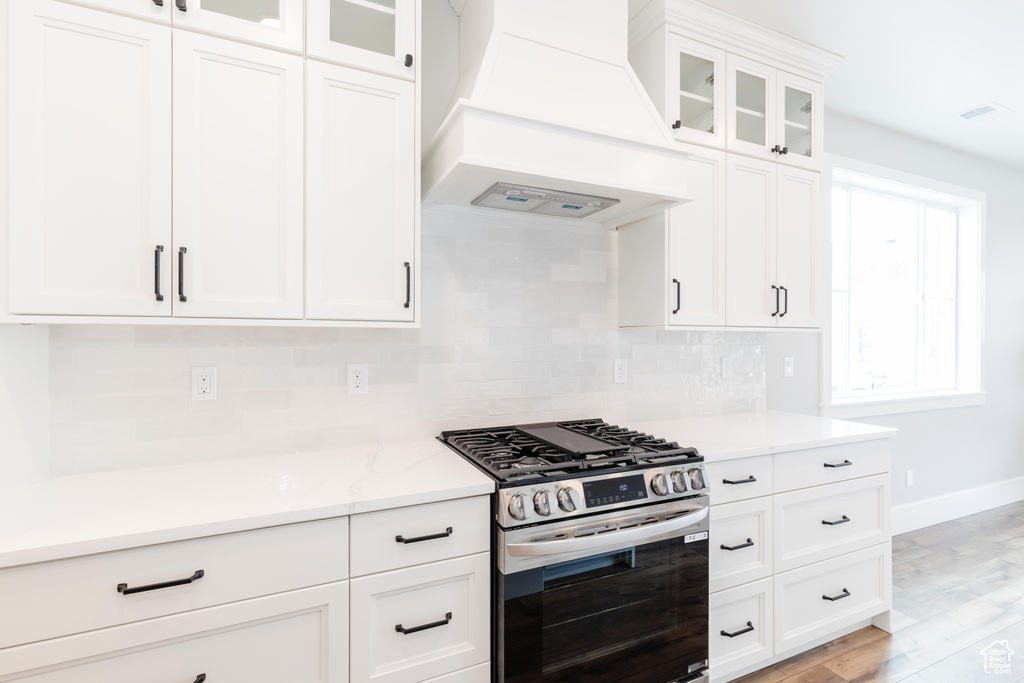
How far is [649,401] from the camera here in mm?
2639

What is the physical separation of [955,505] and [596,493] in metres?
4.02

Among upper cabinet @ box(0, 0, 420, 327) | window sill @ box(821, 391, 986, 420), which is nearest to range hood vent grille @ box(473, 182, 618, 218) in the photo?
upper cabinet @ box(0, 0, 420, 327)

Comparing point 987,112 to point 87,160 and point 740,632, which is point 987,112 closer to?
point 740,632

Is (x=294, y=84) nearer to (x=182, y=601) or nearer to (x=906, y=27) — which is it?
(x=182, y=601)

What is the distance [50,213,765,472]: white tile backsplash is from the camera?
171 cm

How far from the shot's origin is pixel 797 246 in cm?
262

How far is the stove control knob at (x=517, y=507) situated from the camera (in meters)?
1.54

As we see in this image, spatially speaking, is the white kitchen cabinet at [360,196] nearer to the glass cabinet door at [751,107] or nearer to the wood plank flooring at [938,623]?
the glass cabinet door at [751,107]

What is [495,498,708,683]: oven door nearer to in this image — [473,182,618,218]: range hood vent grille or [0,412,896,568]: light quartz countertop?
[0,412,896,568]: light quartz countertop


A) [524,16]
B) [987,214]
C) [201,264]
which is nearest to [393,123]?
[524,16]

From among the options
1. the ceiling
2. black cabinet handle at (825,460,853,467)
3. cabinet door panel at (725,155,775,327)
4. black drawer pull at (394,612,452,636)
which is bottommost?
black drawer pull at (394,612,452,636)

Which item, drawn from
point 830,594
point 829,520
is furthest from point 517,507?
point 830,594

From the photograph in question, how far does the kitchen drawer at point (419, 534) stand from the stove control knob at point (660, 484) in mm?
582

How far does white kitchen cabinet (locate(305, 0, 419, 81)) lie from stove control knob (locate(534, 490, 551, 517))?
1473 mm
